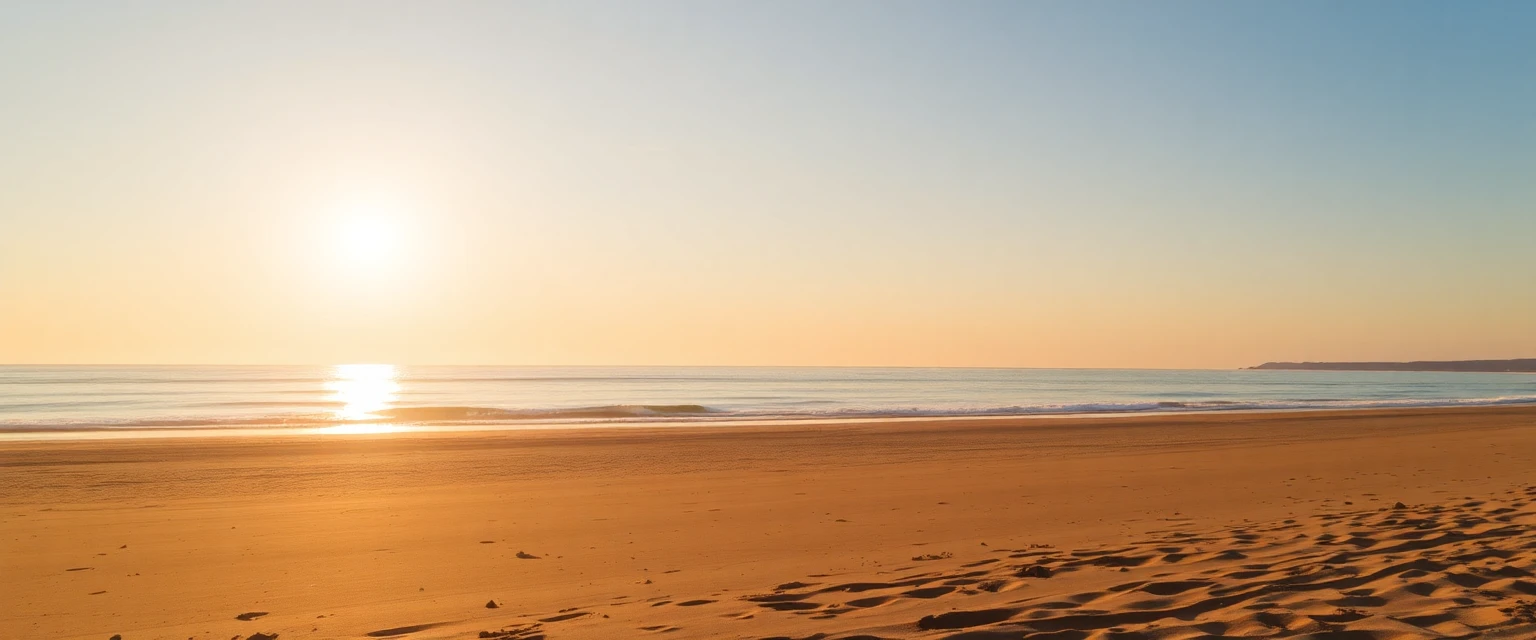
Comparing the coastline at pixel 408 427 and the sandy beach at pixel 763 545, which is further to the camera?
the coastline at pixel 408 427

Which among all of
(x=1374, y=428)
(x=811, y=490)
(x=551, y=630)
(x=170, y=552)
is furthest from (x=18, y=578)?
(x=1374, y=428)

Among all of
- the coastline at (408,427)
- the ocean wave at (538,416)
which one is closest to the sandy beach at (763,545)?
the coastline at (408,427)

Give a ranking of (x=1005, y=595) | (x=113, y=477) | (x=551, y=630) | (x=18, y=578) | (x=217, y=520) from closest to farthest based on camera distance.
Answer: (x=551, y=630)
(x=1005, y=595)
(x=18, y=578)
(x=217, y=520)
(x=113, y=477)

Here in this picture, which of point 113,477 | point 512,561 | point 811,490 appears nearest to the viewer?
point 512,561

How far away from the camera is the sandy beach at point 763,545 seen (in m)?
5.37

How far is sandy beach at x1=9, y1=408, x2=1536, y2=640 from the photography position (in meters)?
5.37

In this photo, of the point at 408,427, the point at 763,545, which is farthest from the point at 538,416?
the point at 763,545

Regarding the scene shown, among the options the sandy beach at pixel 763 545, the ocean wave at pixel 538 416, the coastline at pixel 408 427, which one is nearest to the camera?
the sandy beach at pixel 763 545

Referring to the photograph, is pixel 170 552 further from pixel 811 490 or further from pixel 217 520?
pixel 811 490

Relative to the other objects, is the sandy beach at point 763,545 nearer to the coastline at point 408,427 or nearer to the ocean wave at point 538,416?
the coastline at point 408,427

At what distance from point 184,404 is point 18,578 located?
4380cm

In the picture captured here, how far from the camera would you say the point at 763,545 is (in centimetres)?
886

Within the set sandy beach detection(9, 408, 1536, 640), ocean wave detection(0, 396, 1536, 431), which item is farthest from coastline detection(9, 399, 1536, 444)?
sandy beach detection(9, 408, 1536, 640)

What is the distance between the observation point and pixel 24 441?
21969mm
